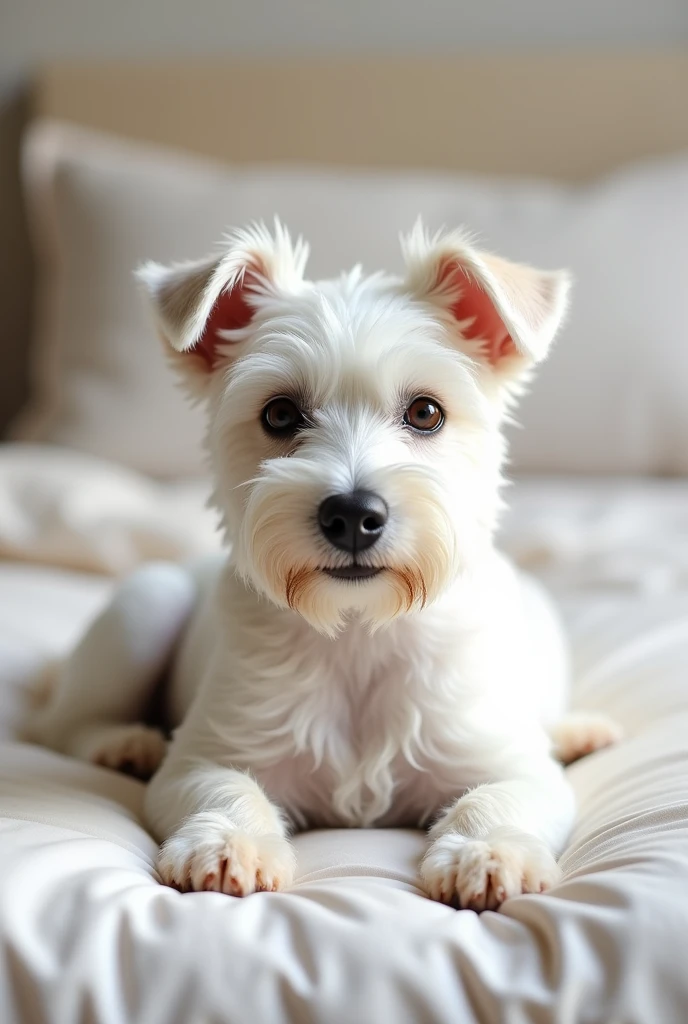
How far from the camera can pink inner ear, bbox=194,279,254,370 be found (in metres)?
1.60

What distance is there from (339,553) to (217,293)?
0.42 metres

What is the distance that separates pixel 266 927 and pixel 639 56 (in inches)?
140

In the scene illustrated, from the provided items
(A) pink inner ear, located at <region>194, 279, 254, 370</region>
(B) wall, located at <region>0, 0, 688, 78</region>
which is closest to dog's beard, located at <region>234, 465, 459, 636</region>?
(A) pink inner ear, located at <region>194, 279, 254, 370</region>

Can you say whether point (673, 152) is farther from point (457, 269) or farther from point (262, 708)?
point (262, 708)

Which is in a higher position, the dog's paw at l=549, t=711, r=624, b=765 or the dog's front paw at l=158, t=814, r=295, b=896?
the dog's paw at l=549, t=711, r=624, b=765

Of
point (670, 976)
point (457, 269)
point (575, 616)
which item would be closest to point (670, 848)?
point (670, 976)

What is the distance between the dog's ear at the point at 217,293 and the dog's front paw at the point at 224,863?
0.63 meters

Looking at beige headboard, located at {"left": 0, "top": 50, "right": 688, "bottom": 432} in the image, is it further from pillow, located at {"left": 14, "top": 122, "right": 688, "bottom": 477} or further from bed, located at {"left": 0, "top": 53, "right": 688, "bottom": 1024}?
pillow, located at {"left": 14, "top": 122, "right": 688, "bottom": 477}

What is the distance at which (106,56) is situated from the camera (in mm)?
4098

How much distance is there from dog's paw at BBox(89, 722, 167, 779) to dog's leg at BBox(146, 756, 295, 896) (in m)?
0.21

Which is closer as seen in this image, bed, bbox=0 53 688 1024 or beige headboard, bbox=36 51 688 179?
bed, bbox=0 53 688 1024

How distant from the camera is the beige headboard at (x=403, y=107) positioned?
3.76 meters

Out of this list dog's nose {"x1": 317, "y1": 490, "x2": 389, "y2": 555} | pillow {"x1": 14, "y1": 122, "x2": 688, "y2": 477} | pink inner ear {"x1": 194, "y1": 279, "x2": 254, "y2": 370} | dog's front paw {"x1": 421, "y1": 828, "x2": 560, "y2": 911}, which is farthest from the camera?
pillow {"x1": 14, "y1": 122, "x2": 688, "y2": 477}

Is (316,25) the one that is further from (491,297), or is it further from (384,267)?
(491,297)
